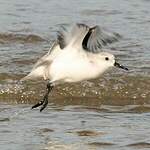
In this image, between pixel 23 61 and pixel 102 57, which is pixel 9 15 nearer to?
pixel 23 61

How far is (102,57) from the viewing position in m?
7.09

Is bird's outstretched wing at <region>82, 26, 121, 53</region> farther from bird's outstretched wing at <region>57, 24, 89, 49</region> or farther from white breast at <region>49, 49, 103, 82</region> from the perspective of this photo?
white breast at <region>49, 49, 103, 82</region>

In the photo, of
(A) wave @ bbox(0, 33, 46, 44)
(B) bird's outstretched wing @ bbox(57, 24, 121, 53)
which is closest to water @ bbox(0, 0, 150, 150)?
(A) wave @ bbox(0, 33, 46, 44)

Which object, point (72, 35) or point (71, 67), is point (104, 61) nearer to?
point (71, 67)

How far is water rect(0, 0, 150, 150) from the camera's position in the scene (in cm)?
605

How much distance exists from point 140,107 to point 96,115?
2.08ft

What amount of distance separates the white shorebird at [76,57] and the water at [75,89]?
386 millimetres

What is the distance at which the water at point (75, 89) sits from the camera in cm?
605

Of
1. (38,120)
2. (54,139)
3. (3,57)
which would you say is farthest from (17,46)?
(54,139)

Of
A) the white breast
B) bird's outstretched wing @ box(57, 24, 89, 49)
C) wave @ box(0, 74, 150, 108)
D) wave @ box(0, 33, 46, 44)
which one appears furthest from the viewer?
wave @ box(0, 33, 46, 44)

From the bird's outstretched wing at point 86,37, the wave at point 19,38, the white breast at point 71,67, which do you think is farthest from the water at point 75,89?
the bird's outstretched wing at point 86,37

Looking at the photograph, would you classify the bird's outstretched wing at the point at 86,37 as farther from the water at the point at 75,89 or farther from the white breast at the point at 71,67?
the water at the point at 75,89

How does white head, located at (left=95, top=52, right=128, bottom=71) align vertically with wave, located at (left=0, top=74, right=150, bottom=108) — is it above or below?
above

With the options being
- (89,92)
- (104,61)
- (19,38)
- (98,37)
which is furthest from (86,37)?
(19,38)
